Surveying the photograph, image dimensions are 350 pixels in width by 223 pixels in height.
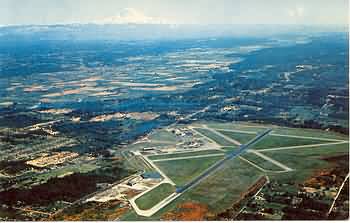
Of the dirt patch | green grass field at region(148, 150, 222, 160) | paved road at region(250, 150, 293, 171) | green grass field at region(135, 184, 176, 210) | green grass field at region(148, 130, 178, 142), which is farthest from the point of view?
green grass field at region(148, 130, 178, 142)

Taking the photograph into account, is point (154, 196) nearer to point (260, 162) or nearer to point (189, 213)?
point (189, 213)

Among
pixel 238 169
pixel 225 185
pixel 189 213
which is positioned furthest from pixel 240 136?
pixel 189 213

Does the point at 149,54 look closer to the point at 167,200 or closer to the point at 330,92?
the point at 330,92

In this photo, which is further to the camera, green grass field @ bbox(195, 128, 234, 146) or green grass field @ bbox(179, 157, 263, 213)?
green grass field @ bbox(195, 128, 234, 146)

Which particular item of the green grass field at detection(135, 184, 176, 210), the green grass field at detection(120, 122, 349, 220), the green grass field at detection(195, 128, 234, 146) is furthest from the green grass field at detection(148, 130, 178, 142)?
the green grass field at detection(135, 184, 176, 210)

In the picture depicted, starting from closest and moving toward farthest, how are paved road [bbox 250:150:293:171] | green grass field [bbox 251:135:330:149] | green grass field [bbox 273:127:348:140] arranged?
paved road [bbox 250:150:293:171] < green grass field [bbox 251:135:330:149] < green grass field [bbox 273:127:348:140]

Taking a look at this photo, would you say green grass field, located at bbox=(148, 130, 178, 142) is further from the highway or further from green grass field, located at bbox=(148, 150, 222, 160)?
the highway

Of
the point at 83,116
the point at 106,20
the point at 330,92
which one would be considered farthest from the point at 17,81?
the point at 330,92
